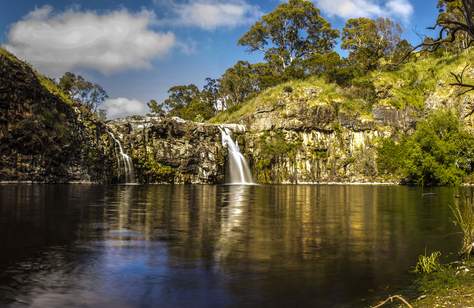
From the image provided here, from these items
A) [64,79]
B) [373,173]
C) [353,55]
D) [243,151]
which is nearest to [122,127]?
[243,151]

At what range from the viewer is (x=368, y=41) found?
335 ft

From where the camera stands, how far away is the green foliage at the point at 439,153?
216 feet

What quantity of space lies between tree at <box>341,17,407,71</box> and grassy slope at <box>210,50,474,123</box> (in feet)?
17.8

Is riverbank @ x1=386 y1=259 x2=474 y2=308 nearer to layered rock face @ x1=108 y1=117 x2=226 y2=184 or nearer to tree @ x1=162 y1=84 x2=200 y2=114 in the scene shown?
layered rock face @ x1=108 y1=117 x2=226 y2=184

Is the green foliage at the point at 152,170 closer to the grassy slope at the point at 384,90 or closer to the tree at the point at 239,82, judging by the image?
the grassy slope at the point at 384,90

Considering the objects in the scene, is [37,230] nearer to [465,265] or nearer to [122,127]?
[465,265]

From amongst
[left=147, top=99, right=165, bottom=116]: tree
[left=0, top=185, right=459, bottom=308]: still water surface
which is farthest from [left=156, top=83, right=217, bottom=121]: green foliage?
[left=0, top=185, right=459, bottom=308]: still water surface

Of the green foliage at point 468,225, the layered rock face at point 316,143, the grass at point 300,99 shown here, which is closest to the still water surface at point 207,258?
the green foliage at point 468,225

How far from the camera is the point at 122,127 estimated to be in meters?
75.1

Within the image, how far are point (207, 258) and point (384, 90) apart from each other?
80.7 m

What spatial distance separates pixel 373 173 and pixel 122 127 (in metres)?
43.1

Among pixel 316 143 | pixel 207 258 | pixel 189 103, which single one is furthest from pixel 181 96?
pixel 207 258

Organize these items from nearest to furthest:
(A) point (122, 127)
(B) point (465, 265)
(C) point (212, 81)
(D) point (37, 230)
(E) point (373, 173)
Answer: (B) point (465, 265) < (D) point (37, 230) < (A) point (122, 127) < (E) point (373, 173) < (C) point (212, 81)

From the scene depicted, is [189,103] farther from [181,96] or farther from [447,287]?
[447,287]
